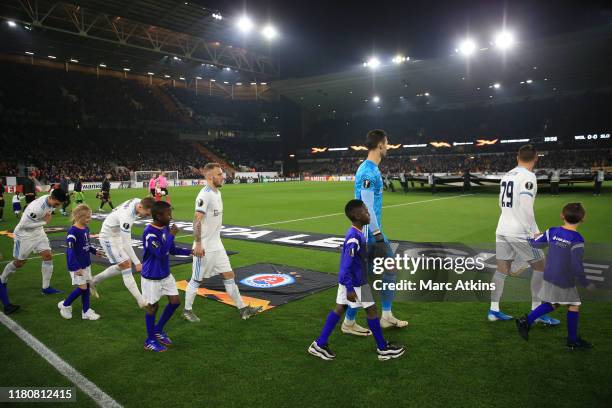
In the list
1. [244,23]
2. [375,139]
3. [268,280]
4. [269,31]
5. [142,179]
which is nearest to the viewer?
[375,139]

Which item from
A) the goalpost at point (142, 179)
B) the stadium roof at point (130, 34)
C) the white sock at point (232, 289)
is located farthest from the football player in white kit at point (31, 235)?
the goalpost at point (142, 179)

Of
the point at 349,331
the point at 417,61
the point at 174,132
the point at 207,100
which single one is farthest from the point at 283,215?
the point at 207,100

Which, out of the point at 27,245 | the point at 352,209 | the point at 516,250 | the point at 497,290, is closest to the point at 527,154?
the point at 516,250

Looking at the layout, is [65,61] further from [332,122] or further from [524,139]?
[524,139]

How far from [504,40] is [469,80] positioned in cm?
1558

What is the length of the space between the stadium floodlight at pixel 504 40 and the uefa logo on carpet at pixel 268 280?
120ft

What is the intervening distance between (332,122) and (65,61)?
43.6 metres

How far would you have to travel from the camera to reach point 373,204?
4688 millimetres

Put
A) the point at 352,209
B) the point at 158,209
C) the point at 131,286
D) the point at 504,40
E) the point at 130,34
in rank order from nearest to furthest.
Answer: the point at 352,209 < the point at 158,209 < the point at 131,286 < the point at 504,40 < the point at 130,34

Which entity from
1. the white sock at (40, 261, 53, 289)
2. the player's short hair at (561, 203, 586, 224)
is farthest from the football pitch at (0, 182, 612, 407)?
the player's short hair at (561, 203, 586, 224)

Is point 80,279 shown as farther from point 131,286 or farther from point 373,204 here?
point 373,204

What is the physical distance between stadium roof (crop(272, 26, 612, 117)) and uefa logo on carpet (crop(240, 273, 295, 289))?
37.8 metres

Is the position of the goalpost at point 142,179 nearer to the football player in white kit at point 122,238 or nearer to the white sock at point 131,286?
the football player in white kit at point 122,238

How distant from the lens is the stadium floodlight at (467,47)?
3838 centimetres
